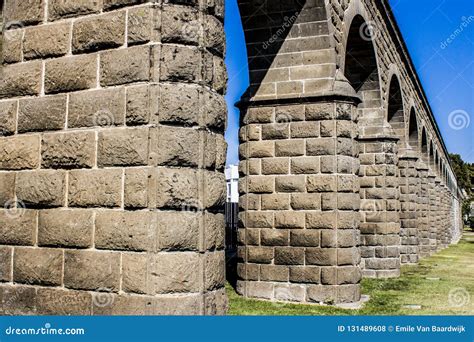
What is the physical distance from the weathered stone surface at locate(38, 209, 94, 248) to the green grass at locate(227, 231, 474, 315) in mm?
3671

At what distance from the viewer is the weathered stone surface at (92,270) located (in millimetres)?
3375

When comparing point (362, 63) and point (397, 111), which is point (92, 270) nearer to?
point (362, 63)

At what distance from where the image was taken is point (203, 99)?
11.5 feet

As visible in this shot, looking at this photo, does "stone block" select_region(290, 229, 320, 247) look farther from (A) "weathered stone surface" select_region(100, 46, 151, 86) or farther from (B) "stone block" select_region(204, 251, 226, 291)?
(A) "weathered stone surface" select_region(100, 46, 151, 86)

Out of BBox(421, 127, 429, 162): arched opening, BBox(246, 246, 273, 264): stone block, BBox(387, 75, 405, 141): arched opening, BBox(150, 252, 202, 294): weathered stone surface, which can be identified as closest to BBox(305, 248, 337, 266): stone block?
BBox(246, 246, 273, 264): stone block

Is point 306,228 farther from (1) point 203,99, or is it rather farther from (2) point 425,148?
(2) point 425,148

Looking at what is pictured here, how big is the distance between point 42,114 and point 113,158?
73 centimetres

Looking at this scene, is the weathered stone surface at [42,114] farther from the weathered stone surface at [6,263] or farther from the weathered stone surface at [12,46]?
the weathered stone surface at [6,263]

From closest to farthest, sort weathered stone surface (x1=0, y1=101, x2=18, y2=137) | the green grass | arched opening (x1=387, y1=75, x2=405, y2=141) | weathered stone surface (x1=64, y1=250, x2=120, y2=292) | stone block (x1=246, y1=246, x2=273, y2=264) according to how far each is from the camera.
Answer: weathered stone surface (x1=64, y1=250, x2=120, y2=292) < weathered stone surface (x1=0, y1=101, x2=18, y2=137) < the green grass < stone block (x1=246, y1=246, x2=273, y2=264) < arched opening (x1=387, y1=75, x2=405, y2=141)

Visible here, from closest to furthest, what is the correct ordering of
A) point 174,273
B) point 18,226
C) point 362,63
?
1. point 174,273
2. point 18,226
3. point 362,63

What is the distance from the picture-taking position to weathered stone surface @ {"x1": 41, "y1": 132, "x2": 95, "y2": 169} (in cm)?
356

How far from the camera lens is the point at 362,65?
453 inches

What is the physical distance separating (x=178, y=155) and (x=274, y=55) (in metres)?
5.14

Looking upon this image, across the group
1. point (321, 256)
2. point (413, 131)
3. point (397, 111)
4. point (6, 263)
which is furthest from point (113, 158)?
point (413, 131)
